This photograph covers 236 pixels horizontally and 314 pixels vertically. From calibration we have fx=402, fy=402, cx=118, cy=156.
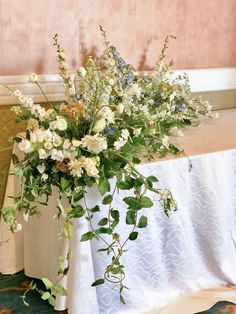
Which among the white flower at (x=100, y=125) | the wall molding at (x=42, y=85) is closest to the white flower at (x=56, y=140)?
the white flower at (x=100, y=125)

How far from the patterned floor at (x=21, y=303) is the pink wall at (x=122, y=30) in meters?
0.97

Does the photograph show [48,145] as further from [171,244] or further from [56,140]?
[171,244]

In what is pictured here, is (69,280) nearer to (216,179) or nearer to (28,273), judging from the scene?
(28,273)

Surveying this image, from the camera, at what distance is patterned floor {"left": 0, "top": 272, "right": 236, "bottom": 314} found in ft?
5.35

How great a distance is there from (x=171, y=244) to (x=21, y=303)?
0.67m

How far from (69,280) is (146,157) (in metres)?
0.51

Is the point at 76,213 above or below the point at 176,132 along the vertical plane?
below

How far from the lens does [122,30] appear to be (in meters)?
2.12

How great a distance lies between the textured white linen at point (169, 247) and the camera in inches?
55.7

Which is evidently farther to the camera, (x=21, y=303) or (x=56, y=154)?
(x=21, y=303)

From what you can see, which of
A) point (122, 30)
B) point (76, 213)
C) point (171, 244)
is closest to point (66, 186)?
point (76, 213)

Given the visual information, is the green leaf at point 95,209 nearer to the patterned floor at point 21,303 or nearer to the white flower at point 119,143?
the white flower at point 119,143

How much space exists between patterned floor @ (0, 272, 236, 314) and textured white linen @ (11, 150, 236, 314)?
0.32 feet

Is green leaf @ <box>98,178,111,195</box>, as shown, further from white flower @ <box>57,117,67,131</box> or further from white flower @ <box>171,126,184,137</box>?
white flower @ <box>171,126,184,137</box>
